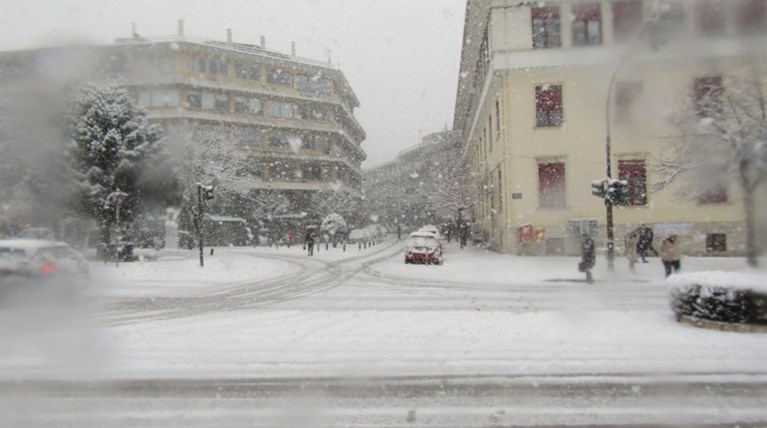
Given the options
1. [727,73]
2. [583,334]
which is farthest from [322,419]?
[727,73]

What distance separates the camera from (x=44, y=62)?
6.88 metres

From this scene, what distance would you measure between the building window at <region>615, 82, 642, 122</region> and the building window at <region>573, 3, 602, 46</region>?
0.65 m

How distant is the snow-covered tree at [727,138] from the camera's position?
17.5ft

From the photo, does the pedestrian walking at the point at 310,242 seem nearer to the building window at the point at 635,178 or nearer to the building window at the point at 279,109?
the building window at the point at 279,109

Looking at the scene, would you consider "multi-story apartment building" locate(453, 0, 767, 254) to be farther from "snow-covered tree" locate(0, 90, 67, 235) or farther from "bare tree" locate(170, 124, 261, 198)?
"bare tree" locate(170, 124, 261, 198)

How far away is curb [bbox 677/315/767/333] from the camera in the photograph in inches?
216

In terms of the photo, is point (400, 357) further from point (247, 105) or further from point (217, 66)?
point (247, 105)

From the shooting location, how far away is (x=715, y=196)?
236 inches

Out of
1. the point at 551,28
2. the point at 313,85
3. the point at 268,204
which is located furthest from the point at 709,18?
the point at 268,204

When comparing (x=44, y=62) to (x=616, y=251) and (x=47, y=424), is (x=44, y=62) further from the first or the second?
(x=616, y=251)

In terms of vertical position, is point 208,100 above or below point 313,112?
below

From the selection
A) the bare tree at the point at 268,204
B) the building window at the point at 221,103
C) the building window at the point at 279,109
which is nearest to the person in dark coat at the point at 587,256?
the building window at the point at 221,103

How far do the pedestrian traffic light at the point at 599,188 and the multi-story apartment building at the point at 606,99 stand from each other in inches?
10.4

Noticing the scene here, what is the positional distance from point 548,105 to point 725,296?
25.2 ft
